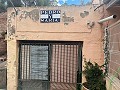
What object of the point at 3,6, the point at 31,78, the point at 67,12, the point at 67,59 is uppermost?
the point at 3,6

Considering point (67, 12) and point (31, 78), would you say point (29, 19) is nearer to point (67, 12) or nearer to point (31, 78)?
point (67, 12)

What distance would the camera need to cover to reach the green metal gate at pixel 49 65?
33.8 ft

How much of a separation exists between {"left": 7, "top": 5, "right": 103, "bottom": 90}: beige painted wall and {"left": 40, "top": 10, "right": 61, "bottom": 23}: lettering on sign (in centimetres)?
11

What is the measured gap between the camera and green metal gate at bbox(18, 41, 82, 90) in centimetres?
1031

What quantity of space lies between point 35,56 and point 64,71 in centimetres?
119

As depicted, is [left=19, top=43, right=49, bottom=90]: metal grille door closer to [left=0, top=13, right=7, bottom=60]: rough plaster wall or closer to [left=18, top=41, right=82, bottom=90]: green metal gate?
[left=18, top=41, right=82, bottom=90]: green metal gate

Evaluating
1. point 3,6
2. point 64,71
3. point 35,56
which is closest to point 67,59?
point 64,71

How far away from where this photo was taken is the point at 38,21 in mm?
10055

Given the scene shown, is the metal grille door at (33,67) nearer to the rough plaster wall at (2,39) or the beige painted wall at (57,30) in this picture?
the beige painted wall at (57,30)

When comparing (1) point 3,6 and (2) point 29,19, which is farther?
(1) point 3,6

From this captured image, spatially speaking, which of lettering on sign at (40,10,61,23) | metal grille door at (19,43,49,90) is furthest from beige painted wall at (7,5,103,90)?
metal grille door at (19,43,49,90)

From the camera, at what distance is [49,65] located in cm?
1034

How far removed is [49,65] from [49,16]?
5.81 feet

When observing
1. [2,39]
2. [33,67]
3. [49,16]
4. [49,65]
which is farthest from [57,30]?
[2,39]
